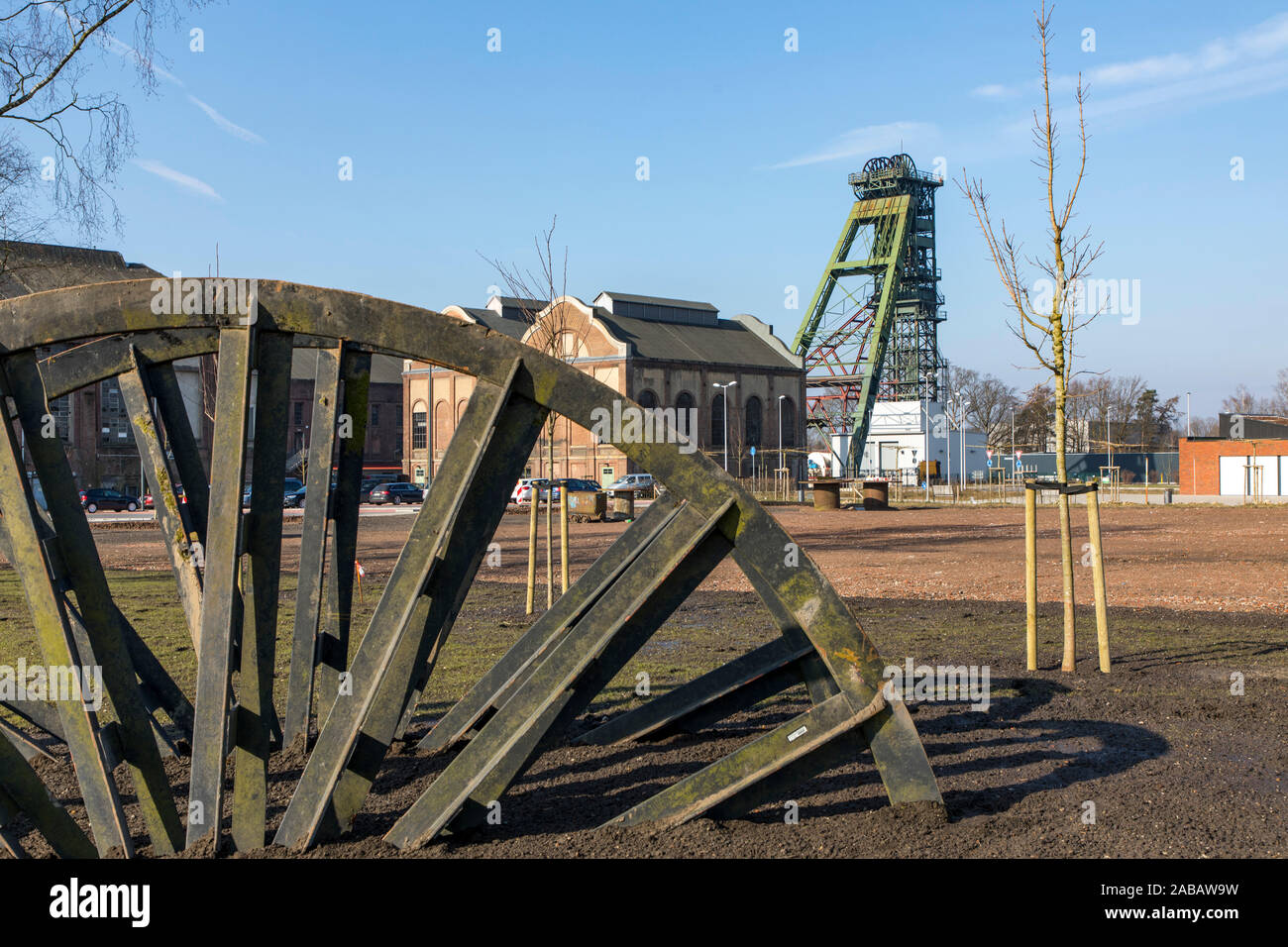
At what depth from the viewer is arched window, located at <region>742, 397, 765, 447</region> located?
249 ft

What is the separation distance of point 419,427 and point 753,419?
2410 cm

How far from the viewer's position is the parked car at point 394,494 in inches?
2213

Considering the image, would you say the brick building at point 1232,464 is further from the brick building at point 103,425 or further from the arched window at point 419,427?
the brick building at point 103,425

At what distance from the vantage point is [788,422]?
260 feet

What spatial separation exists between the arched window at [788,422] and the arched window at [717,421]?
6.78m

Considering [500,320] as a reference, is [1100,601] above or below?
below

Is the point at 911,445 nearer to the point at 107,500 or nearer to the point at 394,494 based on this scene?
the point at 394,494

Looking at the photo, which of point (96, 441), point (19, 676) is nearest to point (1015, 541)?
point (19, 676)

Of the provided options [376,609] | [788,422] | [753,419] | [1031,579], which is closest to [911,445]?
[788,422]

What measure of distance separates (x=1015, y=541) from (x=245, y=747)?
2509 centimetres
